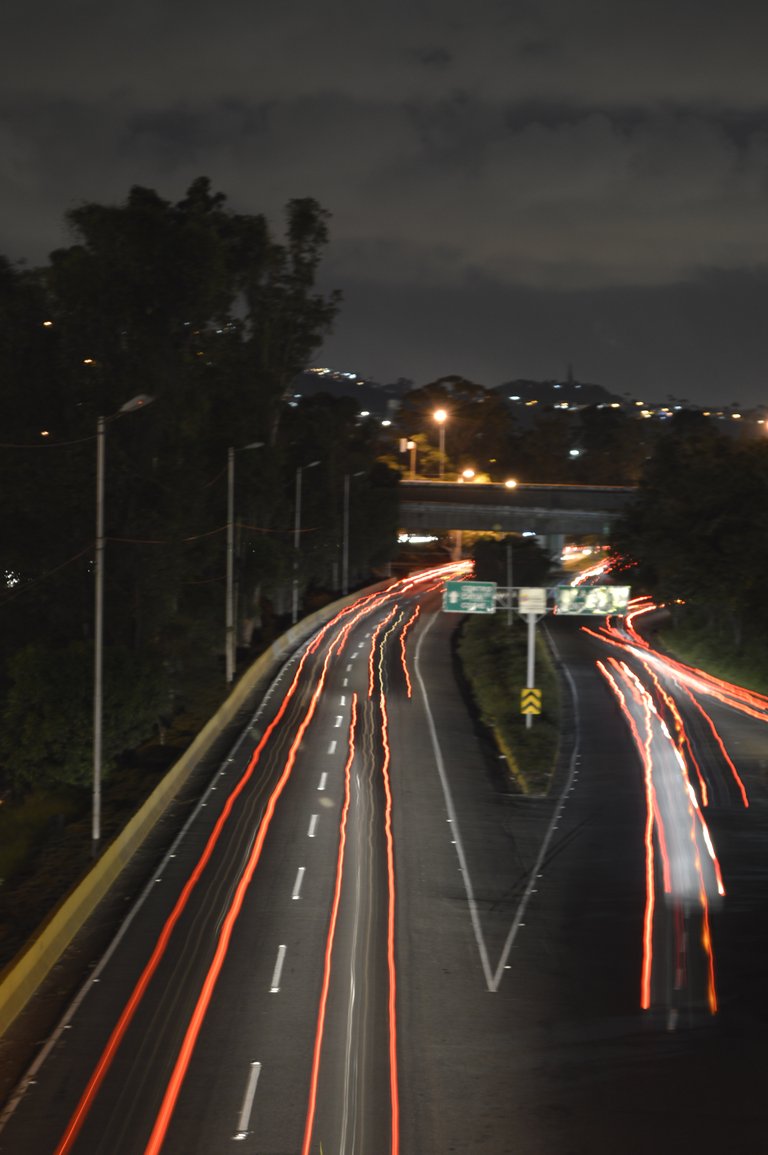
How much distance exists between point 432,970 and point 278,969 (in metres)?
2.53

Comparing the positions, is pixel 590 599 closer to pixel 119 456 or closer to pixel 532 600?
pixel 532 600

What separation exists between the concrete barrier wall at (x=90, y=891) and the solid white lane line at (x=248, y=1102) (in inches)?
156

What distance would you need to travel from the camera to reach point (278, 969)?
19672mm

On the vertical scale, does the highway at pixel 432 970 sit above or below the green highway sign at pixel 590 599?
below

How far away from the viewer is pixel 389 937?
21.7 m

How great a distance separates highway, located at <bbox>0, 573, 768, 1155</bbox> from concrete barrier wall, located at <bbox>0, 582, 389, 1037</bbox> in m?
0.93

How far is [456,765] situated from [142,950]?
1833 centimetres

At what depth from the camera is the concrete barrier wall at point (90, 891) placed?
18016mm

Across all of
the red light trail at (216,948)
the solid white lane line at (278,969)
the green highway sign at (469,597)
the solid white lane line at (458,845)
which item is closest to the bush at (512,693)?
the solid white lane line at (458,845)

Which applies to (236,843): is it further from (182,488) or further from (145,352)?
(145,352)

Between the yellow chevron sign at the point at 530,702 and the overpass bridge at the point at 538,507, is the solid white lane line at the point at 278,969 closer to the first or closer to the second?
the yellow chevron sign at the point at 530,702

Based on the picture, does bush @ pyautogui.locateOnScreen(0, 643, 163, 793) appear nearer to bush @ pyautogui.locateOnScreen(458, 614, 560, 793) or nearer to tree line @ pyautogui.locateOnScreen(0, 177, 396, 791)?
tree line @ pyautogui.locateOnScreen(0, 177, 396, 791)

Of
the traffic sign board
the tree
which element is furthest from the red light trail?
the tree

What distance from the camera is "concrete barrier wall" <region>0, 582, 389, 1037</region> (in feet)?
59.1
